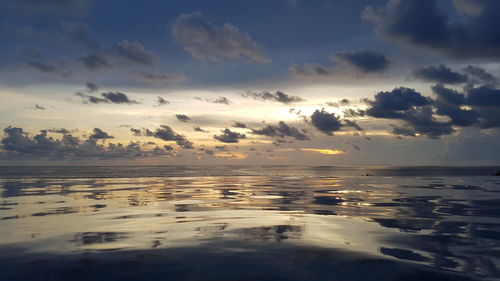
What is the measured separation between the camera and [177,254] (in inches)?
570

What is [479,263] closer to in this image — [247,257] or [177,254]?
[247,257]

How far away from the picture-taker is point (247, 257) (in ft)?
46.1

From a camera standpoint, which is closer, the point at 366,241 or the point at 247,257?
the point at 247,257

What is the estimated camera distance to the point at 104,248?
50.4ft

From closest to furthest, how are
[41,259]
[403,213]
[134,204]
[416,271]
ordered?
[416,271] → [41,259] → [403,213] → [134,204]

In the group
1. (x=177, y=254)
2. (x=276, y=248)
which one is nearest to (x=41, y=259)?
(x=177, y=254)

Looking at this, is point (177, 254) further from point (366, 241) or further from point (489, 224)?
point (489, 224)

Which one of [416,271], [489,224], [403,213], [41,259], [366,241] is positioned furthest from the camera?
[403,213]

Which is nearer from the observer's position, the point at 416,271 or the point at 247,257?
the point at 416,271

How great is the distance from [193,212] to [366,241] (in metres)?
12.9

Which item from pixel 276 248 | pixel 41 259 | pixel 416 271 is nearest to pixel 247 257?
pixel 276 248

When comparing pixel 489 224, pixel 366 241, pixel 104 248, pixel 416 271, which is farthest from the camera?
pixel 489 224

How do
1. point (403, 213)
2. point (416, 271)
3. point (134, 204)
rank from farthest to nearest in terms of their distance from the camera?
point (134, 204)
point (403, 213)
point (416, 271)

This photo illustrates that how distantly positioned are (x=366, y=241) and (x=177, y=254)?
27.3 ft
